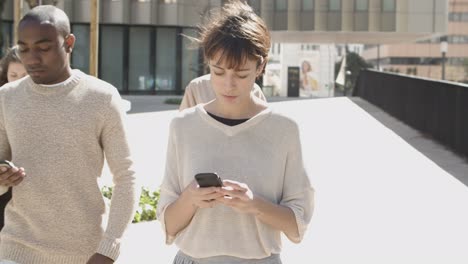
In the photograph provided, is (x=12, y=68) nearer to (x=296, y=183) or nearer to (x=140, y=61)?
(x=296, y=183)

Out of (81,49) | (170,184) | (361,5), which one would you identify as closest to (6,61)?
(170,184)

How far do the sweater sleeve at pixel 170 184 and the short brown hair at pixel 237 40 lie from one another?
0.30 m

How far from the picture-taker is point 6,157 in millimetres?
3600

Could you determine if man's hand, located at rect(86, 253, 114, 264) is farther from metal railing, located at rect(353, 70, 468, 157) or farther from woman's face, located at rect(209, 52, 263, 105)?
metal railing, located at rect(353, 70, 468, 157)

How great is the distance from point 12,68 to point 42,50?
7.57 ft

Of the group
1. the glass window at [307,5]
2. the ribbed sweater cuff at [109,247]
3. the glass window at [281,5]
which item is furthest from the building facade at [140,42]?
the ribbed sweater cuff at [109,247]

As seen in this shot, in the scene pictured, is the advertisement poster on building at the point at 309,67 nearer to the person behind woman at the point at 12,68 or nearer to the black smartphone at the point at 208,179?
the person behind woman at the point at 12,68

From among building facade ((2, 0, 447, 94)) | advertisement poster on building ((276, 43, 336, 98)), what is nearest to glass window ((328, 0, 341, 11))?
building facade ((2, 0, 447, 94))

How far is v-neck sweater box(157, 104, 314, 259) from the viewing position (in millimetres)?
3139

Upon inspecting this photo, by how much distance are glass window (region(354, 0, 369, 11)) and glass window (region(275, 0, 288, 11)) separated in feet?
14.0

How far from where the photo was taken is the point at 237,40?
3.11 meters

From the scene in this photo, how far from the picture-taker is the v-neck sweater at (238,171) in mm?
3139

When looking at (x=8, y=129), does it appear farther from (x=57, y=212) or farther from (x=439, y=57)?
(x=439, y=57)

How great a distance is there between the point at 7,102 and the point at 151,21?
47.6 metres
